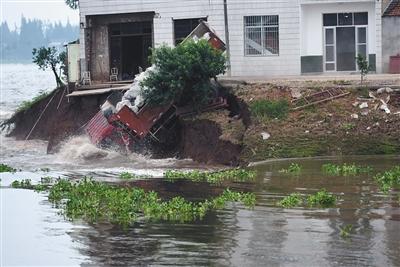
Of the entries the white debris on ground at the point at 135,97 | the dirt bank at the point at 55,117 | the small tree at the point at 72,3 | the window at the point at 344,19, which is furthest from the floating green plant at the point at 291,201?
the small tree at the point at 72,3

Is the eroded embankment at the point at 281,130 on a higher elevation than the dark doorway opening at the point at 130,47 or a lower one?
lower

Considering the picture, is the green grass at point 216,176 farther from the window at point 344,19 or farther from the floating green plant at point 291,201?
the window at point 344,19

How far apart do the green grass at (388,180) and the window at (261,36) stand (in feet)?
56.9

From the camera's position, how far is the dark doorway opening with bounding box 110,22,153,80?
133 ft

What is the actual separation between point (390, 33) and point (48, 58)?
17666mm

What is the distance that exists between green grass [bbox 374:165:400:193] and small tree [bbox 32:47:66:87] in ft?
84.6

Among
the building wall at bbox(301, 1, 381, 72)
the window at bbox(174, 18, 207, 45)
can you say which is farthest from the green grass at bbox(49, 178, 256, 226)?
the building wall at bbox(301, 1, 381, 72)

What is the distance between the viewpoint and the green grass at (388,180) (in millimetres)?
19869

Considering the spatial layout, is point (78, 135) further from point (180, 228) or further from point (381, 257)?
point (381, 257)

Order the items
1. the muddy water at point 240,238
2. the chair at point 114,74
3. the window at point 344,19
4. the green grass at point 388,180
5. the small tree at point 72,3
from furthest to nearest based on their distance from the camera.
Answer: the small tree at point 72,3, the chair at point 114,74, the window at point 344,19, the green grass at point 388,180, the muddy water at point 240,238

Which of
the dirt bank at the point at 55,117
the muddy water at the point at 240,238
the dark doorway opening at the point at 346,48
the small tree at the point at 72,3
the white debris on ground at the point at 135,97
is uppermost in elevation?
the small tree at the point at 72,3

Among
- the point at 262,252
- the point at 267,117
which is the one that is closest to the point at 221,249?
the point at 262,252

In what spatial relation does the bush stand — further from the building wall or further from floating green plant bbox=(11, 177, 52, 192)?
the building wall

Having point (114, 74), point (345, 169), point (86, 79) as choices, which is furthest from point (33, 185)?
point (114, 74)
